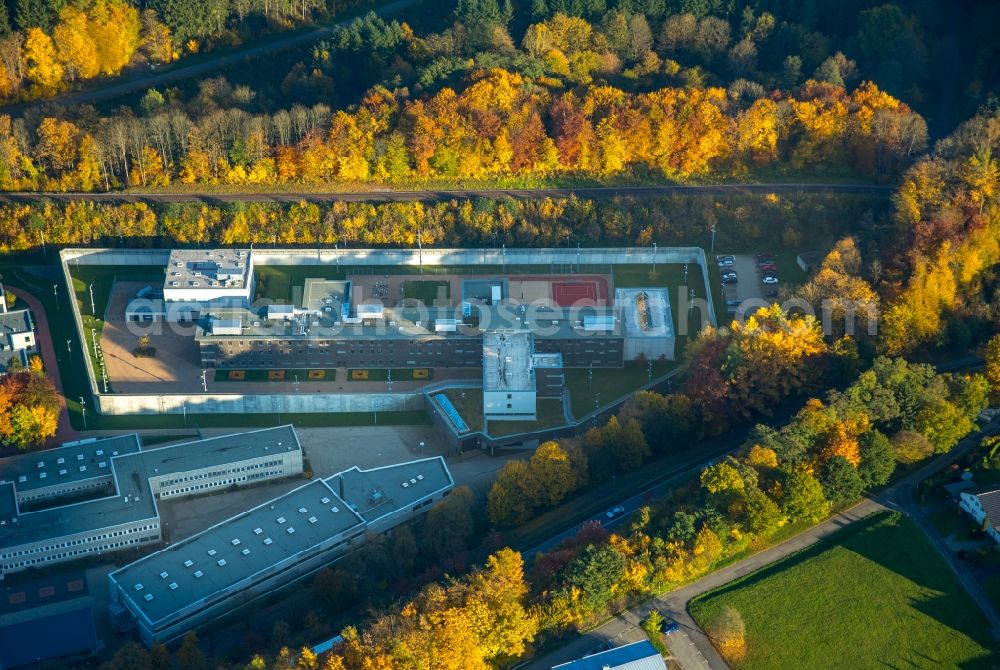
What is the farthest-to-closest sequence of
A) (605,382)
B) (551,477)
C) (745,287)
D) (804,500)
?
(745,287) < (605,382) < (551,477) < (804,500)

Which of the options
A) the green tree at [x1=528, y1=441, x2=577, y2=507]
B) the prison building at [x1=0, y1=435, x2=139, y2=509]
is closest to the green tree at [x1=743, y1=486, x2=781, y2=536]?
the green tree at [x1=528, y1=441, x2=577, y2=507]

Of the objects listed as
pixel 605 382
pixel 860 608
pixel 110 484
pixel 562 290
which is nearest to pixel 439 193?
pixel 562 290

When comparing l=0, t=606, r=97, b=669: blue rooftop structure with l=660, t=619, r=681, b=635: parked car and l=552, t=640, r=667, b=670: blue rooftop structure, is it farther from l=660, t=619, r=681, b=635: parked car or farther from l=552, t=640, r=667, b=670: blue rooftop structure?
l=660, t=619, r=681, b=635: parked car

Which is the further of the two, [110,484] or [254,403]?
[254,403]

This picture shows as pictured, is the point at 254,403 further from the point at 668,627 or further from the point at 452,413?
the point at 668,627

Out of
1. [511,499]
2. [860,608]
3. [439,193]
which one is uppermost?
[439,193]

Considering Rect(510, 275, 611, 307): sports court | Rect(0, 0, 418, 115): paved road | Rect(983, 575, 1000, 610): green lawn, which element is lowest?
Rect(983, 575, 1000, 610): green lawn

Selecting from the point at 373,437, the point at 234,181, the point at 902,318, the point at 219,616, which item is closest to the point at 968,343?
the point at 902,318
